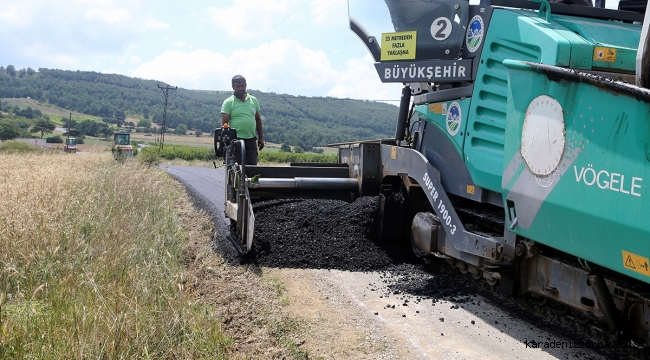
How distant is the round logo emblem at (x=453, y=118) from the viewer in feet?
18.1

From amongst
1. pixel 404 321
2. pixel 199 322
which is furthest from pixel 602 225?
pixel 199 322

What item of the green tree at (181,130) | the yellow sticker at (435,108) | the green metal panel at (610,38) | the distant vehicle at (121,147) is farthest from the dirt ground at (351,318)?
the green tree at (181,130)

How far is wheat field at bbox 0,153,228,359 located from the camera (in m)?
3.76

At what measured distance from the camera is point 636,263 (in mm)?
3316

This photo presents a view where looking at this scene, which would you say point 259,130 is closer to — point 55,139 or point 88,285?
point 88,285

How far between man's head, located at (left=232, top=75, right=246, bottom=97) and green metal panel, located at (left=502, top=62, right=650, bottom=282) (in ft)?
16.0

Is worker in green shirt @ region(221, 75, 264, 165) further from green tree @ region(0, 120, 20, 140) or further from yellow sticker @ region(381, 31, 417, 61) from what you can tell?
green tree @ region(0, 120, 20, 140)

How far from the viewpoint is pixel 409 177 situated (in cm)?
647

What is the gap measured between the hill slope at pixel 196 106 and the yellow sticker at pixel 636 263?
7401 cm

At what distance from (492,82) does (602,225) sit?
76.1 inches

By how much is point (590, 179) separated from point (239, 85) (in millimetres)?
5841

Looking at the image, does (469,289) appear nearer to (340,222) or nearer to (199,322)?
Answer: (340,222)

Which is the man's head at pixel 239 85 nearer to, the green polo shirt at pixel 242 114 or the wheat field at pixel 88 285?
the green polo shirt at pixel 242 114

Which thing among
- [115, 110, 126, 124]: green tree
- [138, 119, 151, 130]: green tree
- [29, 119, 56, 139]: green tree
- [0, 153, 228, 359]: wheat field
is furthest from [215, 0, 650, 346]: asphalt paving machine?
[115, 110, 126, 124]: green tree
